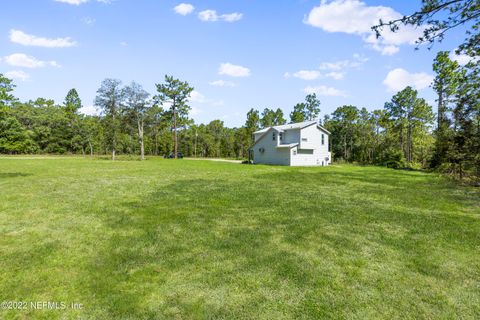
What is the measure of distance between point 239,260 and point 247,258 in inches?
5.4

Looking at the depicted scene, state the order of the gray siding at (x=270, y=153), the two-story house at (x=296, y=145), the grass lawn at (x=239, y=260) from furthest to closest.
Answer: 1. the gray siding at (x=270, y=153)
2. the two-story house at (x=296, y=145)
3. the grass lawn at (x=239, y=260)

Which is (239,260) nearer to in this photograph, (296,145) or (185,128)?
(296,145)

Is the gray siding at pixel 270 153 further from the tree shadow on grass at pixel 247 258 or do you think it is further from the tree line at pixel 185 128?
the tree shadow on grass at pixel 247 258

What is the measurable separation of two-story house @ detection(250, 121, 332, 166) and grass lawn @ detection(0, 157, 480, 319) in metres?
22.2

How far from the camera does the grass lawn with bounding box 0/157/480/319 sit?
2.68 metres

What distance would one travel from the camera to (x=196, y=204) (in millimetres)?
7297

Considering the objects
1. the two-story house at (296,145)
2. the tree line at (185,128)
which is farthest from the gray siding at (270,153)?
the tree line at (185,128)

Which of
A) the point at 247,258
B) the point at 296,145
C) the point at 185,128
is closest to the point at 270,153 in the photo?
the point at 296,145

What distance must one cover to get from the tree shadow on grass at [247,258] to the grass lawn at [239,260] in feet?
0.06

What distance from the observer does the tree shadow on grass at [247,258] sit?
271 centimetres

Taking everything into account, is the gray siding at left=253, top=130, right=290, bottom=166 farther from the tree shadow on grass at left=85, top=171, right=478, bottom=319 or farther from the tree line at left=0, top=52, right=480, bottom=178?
the tree shadow on grass at left=85, top=171, right=478, bottom=319

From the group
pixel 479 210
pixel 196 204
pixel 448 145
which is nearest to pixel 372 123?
pixel 448 145

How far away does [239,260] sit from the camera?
3732 millimetres

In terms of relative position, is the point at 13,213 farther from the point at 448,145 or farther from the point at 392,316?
the point at 448,145
